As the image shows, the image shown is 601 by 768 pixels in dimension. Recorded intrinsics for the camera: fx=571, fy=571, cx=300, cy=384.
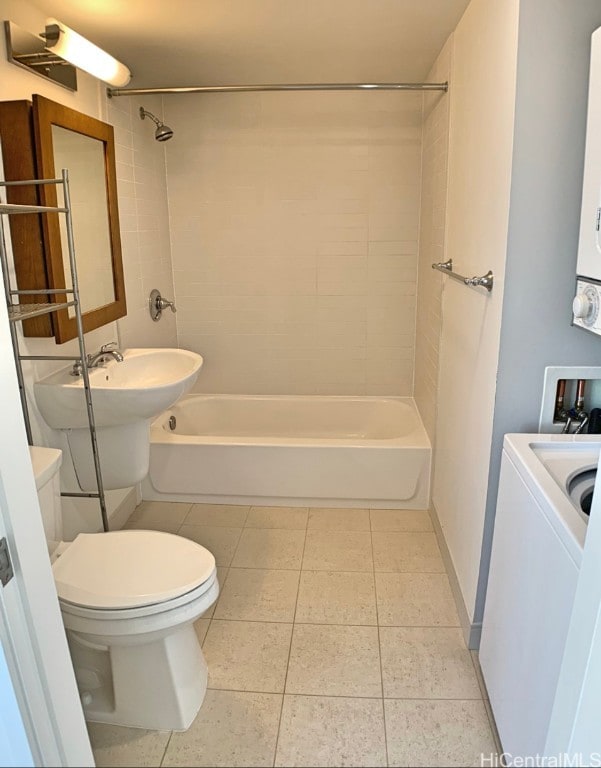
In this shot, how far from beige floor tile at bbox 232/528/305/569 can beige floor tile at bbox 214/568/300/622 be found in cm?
5

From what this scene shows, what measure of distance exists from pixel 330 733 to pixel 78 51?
201 centimetres

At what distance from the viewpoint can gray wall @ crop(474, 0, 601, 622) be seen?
1378 millimetres

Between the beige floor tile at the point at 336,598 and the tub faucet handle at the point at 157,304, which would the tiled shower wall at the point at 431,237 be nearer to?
the beige floor tile at the point at 336,598

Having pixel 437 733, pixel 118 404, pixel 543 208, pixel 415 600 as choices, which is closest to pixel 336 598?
pixel 415 600

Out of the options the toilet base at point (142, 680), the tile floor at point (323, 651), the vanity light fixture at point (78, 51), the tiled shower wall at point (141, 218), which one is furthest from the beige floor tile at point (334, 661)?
the vanity light fixture at point (78, 51)

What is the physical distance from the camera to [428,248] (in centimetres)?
277

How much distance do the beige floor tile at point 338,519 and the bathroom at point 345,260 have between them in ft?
0.04

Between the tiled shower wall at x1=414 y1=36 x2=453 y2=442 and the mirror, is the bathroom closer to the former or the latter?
the tiled shower wall at x1=414 y1=36 x2=453 y2=442

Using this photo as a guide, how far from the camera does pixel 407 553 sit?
7.56 feet

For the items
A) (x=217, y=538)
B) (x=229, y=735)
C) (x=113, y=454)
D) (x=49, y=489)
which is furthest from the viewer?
→ (x=217, y=538)

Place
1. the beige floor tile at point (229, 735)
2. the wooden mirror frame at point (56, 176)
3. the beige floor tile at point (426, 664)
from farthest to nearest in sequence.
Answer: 1. the wooden mirror frame at point (56, 176)
2. the beige floor tile at point (426, 664)
3. the beige floor tile at point (229, 735)

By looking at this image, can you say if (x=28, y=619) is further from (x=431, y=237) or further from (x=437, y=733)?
(x=431, y=237)

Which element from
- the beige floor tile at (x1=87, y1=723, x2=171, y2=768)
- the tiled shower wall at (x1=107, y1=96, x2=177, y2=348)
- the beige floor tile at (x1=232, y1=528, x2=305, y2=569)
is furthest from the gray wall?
the tiled shower wall at (x1=107, y1=96, x2=177, y2=348)

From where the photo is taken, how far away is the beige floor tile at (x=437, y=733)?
969 mm
